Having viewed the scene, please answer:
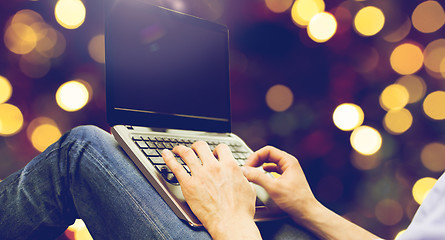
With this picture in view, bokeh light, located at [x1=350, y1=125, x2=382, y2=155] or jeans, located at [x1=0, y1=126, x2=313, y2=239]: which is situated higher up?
jeans, located at [x1=0, y1=126, x2=313, y2=239]

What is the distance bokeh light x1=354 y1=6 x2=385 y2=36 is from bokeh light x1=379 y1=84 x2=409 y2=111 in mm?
347

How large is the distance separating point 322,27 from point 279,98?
499mm

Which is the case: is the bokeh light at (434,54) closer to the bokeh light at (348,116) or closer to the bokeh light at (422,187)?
the bokeh light at (348,116)

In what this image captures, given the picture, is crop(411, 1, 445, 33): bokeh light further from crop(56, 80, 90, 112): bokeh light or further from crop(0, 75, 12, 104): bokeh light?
crop(0, 75, 12, 104): bokeh light

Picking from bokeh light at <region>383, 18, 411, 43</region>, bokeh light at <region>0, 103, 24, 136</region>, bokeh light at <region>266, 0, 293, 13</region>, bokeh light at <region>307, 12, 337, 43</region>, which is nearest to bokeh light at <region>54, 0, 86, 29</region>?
bokeh light at <region>0, 103, 24, 136</region>

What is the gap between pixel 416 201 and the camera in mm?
2172

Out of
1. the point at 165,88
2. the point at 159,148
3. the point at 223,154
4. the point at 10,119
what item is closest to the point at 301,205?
the point at 223,154

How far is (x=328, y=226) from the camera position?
2.16ft

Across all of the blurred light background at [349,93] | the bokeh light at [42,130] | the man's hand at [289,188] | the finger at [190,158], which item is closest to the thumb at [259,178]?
the man's hand at [289,188]

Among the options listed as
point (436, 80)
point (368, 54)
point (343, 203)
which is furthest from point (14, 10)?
point (436, 80)

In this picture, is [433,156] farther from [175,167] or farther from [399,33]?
[175,167]

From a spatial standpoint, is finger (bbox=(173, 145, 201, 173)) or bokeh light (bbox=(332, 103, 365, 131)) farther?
bokeh light (bbox=(332, 103, 365, 131))

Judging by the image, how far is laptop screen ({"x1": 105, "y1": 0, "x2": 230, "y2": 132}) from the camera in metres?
0.74

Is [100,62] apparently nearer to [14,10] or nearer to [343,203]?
[14,10]
